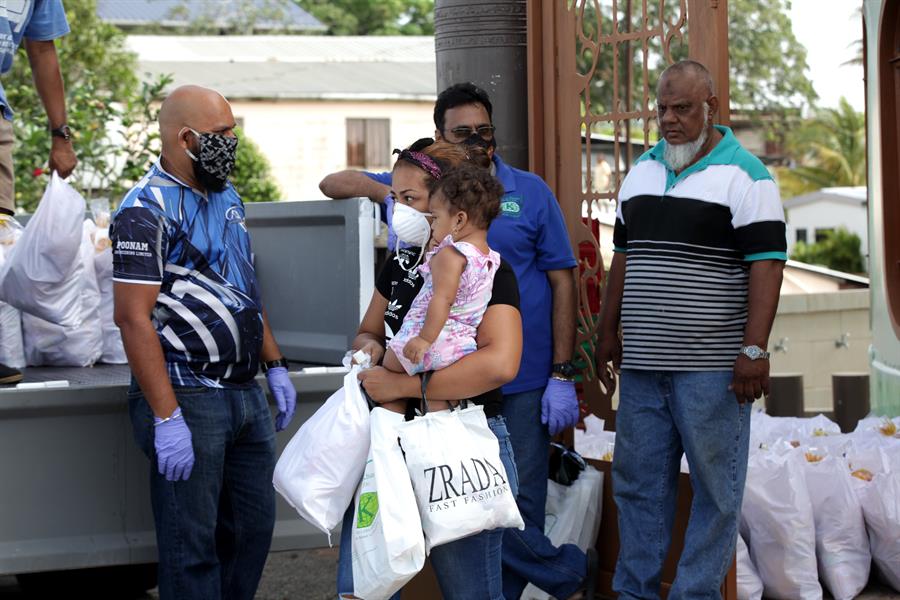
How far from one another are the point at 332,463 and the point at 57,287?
179 centimetres

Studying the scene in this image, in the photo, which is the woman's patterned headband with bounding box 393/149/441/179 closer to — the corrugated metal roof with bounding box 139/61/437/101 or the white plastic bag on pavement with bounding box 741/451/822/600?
the white plastic bag on pavement with bounding box 741/451/822/600

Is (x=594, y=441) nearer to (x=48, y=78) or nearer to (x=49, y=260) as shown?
(x=49, y=260)

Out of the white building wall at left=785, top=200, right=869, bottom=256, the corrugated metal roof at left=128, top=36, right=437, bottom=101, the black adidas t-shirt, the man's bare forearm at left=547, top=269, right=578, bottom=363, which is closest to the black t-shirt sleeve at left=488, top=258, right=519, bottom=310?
the black adidas t-shirt

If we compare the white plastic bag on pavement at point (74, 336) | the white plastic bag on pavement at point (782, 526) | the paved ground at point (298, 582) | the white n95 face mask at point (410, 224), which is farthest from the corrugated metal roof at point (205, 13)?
the white n95 face mask at point (410, 224)

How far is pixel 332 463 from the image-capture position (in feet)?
11.4

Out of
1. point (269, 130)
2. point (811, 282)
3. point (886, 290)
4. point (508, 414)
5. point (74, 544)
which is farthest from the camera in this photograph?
point (269, 130)

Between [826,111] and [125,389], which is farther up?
[826,111]

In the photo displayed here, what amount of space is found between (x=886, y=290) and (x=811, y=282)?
43.2ft

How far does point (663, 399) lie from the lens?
4.38 meters

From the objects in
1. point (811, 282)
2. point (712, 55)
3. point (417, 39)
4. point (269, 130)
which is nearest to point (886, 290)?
point (712, 55)

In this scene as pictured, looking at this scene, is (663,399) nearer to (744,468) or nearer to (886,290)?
(744,468)

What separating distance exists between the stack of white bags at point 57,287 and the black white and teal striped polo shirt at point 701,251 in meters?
2.05

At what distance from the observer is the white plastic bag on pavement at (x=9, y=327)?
15.8 feet

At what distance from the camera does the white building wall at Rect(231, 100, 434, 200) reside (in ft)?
117
